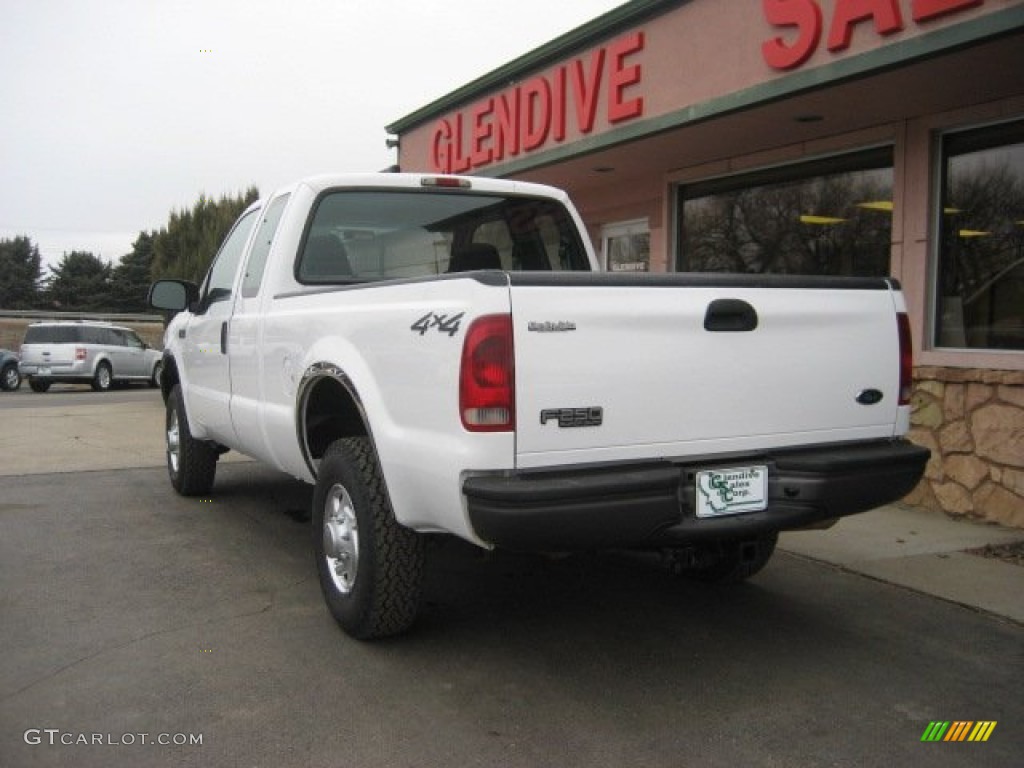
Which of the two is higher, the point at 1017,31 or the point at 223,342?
the point at 1017,31

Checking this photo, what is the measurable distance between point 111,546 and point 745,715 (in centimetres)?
397

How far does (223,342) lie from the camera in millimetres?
5633

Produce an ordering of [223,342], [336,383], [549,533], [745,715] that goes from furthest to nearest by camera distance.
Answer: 1. [223,342]
2. [336,383]
3. [745,715]
4. [549,533]

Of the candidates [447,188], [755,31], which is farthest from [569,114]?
[447,188]

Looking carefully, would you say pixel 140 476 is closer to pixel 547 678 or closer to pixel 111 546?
pixel 111 546

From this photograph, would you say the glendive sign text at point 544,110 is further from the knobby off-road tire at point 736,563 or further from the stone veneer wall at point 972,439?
the knobby off-road tire at point 736,563

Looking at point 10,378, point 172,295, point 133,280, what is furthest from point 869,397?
point 133,280

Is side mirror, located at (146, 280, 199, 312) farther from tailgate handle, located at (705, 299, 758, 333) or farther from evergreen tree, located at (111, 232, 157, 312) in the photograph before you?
evergreen tree, located at (111, 232, 157, 312)

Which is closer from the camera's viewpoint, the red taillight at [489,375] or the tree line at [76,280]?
the red taillight at [489,375]

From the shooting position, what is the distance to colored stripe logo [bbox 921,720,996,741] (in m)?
3.19

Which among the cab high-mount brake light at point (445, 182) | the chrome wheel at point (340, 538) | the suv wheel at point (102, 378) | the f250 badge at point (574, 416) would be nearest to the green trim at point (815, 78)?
the cab high-mount brake light at point (445, 182)

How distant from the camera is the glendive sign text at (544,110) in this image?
860 centimetres

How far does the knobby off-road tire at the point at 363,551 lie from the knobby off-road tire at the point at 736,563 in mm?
1476

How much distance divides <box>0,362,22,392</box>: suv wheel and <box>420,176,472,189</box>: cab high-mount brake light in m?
21.2
